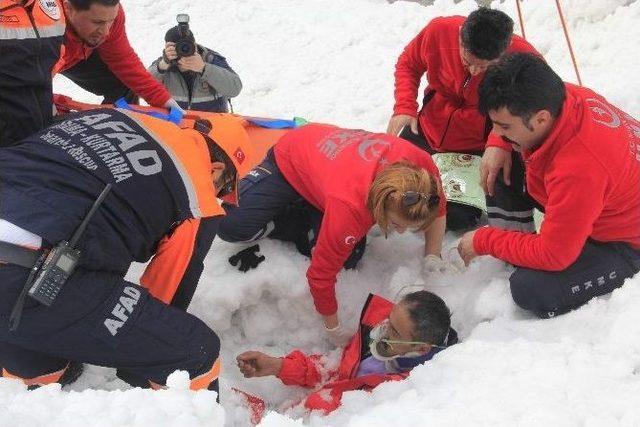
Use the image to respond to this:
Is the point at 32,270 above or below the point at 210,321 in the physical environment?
above

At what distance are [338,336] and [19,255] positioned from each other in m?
1.44

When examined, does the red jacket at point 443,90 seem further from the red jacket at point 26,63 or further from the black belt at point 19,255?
the black belt at point 19,255

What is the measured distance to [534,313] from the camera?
7.73 feet

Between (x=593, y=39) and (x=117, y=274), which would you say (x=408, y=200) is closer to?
(x=117, y=274)

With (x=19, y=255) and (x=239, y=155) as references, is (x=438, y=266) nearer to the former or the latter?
(x=239, y=155)

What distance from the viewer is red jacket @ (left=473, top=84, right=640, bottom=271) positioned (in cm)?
192

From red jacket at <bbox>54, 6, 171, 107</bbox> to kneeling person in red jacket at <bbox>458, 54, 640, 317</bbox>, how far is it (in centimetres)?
180

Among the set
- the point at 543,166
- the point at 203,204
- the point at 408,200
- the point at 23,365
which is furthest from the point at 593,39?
the point at 23,365

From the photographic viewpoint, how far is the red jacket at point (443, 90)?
9.92ft

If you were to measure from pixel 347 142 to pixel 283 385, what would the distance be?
3.58ft

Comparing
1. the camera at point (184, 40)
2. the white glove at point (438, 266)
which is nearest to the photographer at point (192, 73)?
the camera at point (184, 40)

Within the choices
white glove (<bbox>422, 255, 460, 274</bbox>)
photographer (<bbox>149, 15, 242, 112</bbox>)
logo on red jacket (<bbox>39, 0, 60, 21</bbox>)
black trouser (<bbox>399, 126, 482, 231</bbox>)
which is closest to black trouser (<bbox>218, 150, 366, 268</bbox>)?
Answer: white glove (<bbox>422, 255, 460, 274</bbox>)

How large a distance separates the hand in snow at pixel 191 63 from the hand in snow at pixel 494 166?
5.63 ft

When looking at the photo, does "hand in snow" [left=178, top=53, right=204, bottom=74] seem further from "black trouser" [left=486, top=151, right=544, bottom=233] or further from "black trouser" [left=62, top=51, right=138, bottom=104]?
"black trouser" [left=486, top=151, right=544, bottom=233]
